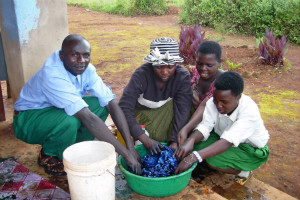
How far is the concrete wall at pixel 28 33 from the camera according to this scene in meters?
2.74

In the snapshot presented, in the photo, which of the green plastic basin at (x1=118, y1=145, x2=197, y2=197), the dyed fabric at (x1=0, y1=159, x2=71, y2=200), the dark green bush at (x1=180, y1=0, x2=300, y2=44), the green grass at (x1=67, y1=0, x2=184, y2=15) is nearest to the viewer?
the green plastic basin at (x1=118, y1=145, x2=197, y2=197)

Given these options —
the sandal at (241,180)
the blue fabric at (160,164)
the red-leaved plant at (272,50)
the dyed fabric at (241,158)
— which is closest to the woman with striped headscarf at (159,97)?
the blue fabric at (160,164)

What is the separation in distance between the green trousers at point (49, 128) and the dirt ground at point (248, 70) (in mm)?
1660

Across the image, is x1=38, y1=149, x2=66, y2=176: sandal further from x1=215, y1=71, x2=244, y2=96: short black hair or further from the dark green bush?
the dark green bush

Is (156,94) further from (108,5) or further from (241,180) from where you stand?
(108,5)

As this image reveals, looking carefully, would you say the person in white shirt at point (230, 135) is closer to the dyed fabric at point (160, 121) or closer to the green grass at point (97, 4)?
the dyed fabric at point (160, 121)

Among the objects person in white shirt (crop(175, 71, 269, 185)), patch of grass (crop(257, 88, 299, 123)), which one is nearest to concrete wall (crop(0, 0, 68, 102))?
person in white shirt (crop(175, 71, 269, 185))

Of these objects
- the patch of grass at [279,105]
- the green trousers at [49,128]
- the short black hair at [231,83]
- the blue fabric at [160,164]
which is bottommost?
the patch of grass at [279,105]

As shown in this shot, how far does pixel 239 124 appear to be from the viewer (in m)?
2.09

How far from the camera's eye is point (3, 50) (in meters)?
3.04

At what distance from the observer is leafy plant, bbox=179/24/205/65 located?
5.78 meters

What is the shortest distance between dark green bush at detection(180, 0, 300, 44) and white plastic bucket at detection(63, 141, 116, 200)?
717 cm

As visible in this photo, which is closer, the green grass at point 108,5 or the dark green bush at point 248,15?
the dark green bush at point 248,15

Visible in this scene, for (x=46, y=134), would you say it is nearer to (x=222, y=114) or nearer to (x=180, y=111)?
(x=180, y=111)
